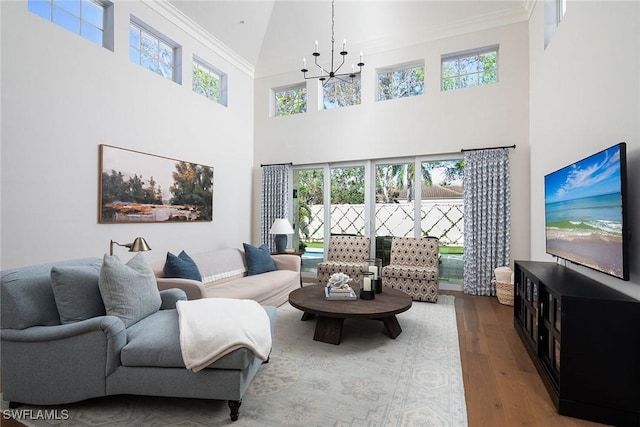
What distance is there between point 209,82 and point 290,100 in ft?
5.03

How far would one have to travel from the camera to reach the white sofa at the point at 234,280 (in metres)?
3.08

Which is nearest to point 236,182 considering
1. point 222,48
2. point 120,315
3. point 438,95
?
point 222,48

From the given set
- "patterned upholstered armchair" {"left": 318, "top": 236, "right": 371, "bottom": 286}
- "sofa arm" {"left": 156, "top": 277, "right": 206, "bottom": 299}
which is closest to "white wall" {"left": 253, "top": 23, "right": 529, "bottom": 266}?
"patterned upholstered armchair" {"left": 318, "top": 236, "right": 371, "bottom": 286}

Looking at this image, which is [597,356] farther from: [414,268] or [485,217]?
[485,217]

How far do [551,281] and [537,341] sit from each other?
0.48m

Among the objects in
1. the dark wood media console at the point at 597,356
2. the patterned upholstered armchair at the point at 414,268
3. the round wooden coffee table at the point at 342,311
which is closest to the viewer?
the dark wood media console at the point at 597,356

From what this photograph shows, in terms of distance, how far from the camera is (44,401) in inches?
72.0

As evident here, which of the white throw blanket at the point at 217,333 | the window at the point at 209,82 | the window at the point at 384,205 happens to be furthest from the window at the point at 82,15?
the window at the point at 384,205

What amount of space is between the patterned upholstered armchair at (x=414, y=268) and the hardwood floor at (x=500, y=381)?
791mm

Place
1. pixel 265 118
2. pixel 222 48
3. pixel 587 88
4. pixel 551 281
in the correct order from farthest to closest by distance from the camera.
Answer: pixel 265 118
pixel 222 48
pixel 587 88
pixel 551 281

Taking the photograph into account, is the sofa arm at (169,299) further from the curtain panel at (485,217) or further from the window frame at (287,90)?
the window frame at (287,90)

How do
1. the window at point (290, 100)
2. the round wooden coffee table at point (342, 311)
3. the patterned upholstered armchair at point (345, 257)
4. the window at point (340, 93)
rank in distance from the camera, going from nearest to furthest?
the round wooden coffee table at point (342, 311) → the patterned upholstered armchair at point (345, 257) → the window at point (340, 93) → the window at point (290, 100)

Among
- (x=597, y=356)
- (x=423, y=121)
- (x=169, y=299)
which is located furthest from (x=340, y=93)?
(x=597, y=356)

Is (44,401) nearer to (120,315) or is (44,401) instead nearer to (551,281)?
(120,315)
